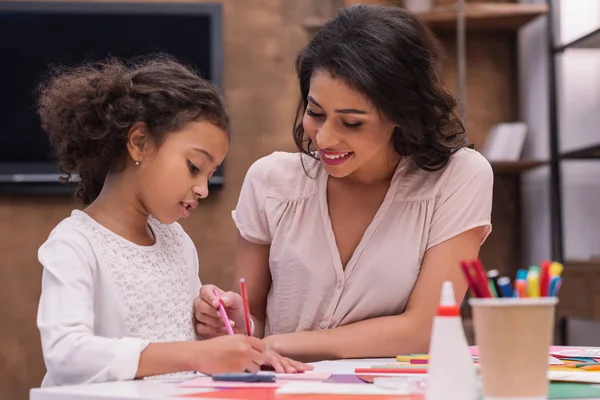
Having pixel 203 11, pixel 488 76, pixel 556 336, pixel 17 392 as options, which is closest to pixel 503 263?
pixel 556 336

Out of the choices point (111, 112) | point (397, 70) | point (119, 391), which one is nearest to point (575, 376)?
point (119, 391)

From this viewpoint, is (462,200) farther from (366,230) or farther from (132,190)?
(132,190)

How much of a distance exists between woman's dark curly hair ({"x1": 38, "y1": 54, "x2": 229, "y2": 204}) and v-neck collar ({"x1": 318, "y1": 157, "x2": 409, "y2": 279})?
1.19ft

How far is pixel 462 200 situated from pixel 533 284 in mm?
927

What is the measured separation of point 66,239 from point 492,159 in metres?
3.06

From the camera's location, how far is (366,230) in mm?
1820

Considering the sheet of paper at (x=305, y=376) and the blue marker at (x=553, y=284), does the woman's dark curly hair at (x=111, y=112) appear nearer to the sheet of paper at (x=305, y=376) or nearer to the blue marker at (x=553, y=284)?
the sheet of paper at (x=305, y=376)

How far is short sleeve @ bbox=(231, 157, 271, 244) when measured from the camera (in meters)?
1.91

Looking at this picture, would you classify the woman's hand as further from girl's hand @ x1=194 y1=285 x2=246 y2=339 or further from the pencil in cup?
the pencil in cup

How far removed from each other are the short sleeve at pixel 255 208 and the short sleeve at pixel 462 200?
36 cm

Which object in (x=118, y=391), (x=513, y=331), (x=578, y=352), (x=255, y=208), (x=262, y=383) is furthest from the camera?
(x=255, y=208)

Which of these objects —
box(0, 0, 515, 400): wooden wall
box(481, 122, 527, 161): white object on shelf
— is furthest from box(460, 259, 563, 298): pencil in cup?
box(0, 0, 515, 400): wooden wall

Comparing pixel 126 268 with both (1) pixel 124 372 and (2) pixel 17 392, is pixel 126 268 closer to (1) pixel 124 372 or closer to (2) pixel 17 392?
(1) pixel 124 372

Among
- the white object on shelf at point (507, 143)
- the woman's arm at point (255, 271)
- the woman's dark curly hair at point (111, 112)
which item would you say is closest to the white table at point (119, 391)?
the woman's dark curly hair at point (111, 112)
